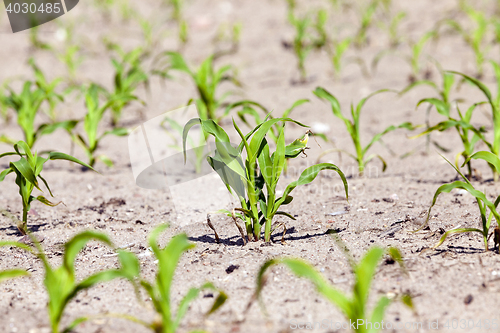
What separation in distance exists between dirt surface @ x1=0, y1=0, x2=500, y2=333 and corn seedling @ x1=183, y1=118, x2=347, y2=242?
17 cm

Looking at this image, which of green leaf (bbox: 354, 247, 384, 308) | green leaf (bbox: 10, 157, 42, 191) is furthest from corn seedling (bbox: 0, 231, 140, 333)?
green leaf (bbox: 10, 157, 42, 191)

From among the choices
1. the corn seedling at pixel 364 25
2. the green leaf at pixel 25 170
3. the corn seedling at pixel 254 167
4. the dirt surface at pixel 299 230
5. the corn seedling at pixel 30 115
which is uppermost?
the corn seedling at pixel 364 25

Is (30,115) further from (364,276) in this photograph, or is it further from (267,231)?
(364,276)

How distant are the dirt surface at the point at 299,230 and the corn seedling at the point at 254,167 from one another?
0.55 ft

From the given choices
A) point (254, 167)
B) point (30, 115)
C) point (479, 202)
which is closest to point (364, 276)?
point (479, 202)

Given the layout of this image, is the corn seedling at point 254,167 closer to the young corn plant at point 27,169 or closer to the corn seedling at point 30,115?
the young corn plant at point 27,169

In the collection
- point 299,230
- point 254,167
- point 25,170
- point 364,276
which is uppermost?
point 25,170

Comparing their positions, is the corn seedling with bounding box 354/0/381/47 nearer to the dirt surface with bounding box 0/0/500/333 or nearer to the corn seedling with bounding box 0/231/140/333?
the dirt surface with bounding box 0/0/500/333

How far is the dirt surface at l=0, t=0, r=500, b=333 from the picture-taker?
1488 mm

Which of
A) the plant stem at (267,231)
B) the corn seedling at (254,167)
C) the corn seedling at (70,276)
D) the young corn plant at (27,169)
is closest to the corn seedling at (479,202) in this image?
the corn seedling at (254,167)

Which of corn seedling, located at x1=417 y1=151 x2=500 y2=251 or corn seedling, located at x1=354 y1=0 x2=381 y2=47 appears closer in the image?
corn seedling, located at x1=417 y1=151 x2=500 y2=251

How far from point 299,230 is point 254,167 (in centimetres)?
40

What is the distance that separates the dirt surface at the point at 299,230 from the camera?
149 centimetres

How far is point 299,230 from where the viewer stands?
2119mm
